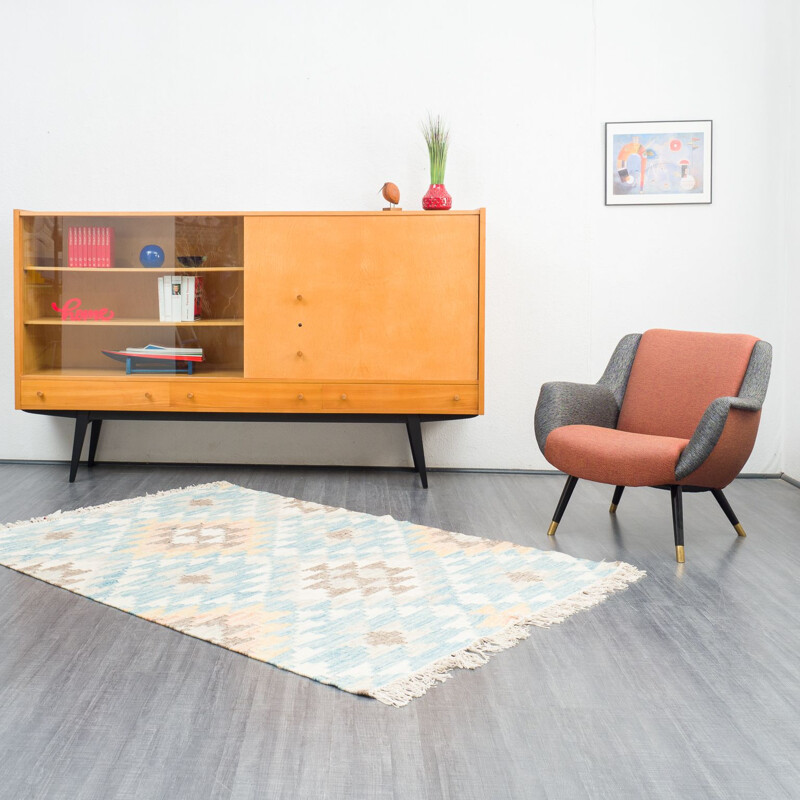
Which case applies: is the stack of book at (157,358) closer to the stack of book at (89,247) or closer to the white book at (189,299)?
the white book at (189,299)

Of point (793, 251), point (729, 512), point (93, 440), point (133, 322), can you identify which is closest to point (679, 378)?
point (729, 512)

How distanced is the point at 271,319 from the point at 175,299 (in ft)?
1.50

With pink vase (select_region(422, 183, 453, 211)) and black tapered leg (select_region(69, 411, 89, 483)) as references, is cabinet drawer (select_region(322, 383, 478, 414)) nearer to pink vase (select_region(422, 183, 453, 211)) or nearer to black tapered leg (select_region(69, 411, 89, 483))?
pink vase (select_region(422, 183, 453, 211))

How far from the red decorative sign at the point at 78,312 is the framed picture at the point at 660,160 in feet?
8.01

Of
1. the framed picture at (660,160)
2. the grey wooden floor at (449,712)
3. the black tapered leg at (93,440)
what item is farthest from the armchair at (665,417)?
the black tapered leg at (93,440)

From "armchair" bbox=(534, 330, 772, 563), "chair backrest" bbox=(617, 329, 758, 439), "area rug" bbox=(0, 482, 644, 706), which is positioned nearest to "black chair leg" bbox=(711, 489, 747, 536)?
"armchair" bbox=(534, 330, 772, 563)

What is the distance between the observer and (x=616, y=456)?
2.70 meters

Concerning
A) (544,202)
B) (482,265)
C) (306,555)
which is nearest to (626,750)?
(306,555)

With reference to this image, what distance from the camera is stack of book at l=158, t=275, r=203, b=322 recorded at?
382cm

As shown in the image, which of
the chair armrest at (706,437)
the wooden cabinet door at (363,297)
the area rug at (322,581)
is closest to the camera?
the area rug at (322,581)

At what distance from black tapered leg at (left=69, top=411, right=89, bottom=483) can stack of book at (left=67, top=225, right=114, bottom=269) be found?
0.68 metres

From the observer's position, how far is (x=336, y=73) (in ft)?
13.5

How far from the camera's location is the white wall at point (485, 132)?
403 cm

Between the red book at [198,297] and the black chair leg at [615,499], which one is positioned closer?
the black chair leg at [615,499]
